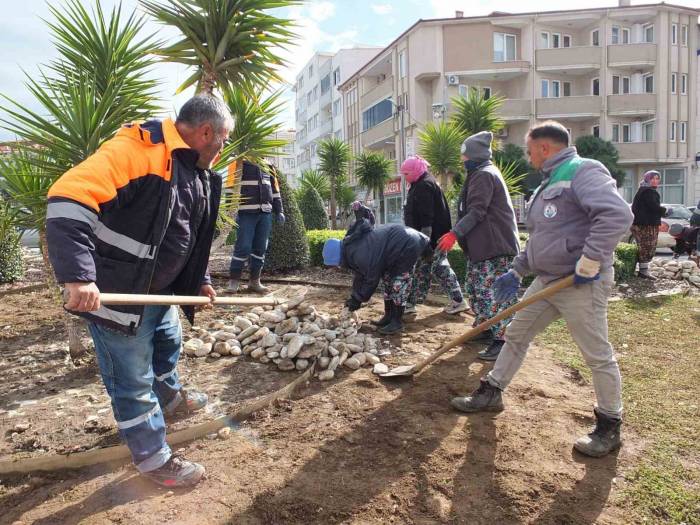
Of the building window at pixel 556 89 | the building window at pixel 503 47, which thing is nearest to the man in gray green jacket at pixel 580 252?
the building window at pixel 503 47

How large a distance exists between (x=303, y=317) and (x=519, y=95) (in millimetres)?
29977

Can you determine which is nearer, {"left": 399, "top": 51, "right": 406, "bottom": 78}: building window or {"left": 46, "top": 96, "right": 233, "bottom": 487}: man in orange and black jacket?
{"left": 46, "top": 96, "right": 233, "bottom": 487}: man in orange and black jacket

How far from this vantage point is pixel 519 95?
30.7 m

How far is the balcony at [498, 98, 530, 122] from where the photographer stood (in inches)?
1164

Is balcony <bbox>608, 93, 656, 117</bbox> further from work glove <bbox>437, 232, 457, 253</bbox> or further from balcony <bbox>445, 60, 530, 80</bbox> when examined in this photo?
work glove <bbox>437, 232, 457, 253</bbox>

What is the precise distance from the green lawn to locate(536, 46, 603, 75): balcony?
27.1 metres

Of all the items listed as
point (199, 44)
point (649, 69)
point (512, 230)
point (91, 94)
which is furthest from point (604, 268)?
point (649, 69)

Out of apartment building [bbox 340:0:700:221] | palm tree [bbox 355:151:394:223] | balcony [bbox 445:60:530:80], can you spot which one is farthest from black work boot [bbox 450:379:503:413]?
balcony [bbox 445:60:530:80]

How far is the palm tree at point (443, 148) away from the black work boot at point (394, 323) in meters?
8.15

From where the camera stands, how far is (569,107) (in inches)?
1179

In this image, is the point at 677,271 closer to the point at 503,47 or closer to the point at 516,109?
the point at 516,109

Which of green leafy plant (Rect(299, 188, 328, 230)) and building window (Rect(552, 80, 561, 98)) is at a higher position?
building window (Rect(552, 80, 561, 98))

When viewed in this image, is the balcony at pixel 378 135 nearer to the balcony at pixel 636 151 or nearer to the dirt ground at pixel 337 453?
the balcony at pixel 636 151

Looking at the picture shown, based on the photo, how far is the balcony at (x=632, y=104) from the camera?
3008cm
